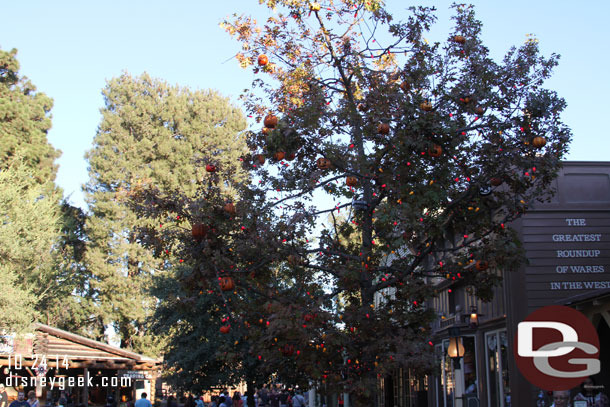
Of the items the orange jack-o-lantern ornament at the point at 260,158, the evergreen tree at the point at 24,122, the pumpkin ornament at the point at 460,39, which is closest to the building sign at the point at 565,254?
the pumpkin ornament at the point at 460,39

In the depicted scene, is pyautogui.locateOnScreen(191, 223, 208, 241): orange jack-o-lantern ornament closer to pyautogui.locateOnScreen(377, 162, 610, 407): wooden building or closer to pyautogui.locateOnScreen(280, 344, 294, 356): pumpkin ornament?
pyautogui.locateOnScreen(280, 344, 294, 356): pumpkin ornament

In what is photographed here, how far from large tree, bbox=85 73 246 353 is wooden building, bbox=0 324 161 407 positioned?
26.1ft

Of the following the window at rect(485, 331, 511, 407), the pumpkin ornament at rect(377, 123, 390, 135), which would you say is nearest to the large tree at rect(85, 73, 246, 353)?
the window at rect(485, 331, 511, 407)

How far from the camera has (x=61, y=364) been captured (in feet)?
78.9

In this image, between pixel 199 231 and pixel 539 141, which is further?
pixel 199 231

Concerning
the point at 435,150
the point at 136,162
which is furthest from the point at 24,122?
the point at 435,150

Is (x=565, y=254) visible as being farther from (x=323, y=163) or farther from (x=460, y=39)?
(x=323, y=163)

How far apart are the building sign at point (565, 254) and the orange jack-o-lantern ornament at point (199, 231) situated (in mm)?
9427

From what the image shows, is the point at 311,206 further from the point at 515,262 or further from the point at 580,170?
the point at 580,170

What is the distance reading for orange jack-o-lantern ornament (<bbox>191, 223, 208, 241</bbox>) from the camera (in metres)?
11.6

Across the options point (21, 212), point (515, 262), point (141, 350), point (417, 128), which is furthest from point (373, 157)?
point (141, 350)

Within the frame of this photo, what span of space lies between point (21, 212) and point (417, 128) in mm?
19150

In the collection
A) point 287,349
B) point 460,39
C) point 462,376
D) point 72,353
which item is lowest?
point 462,376

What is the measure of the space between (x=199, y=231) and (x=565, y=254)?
10.7 meters
